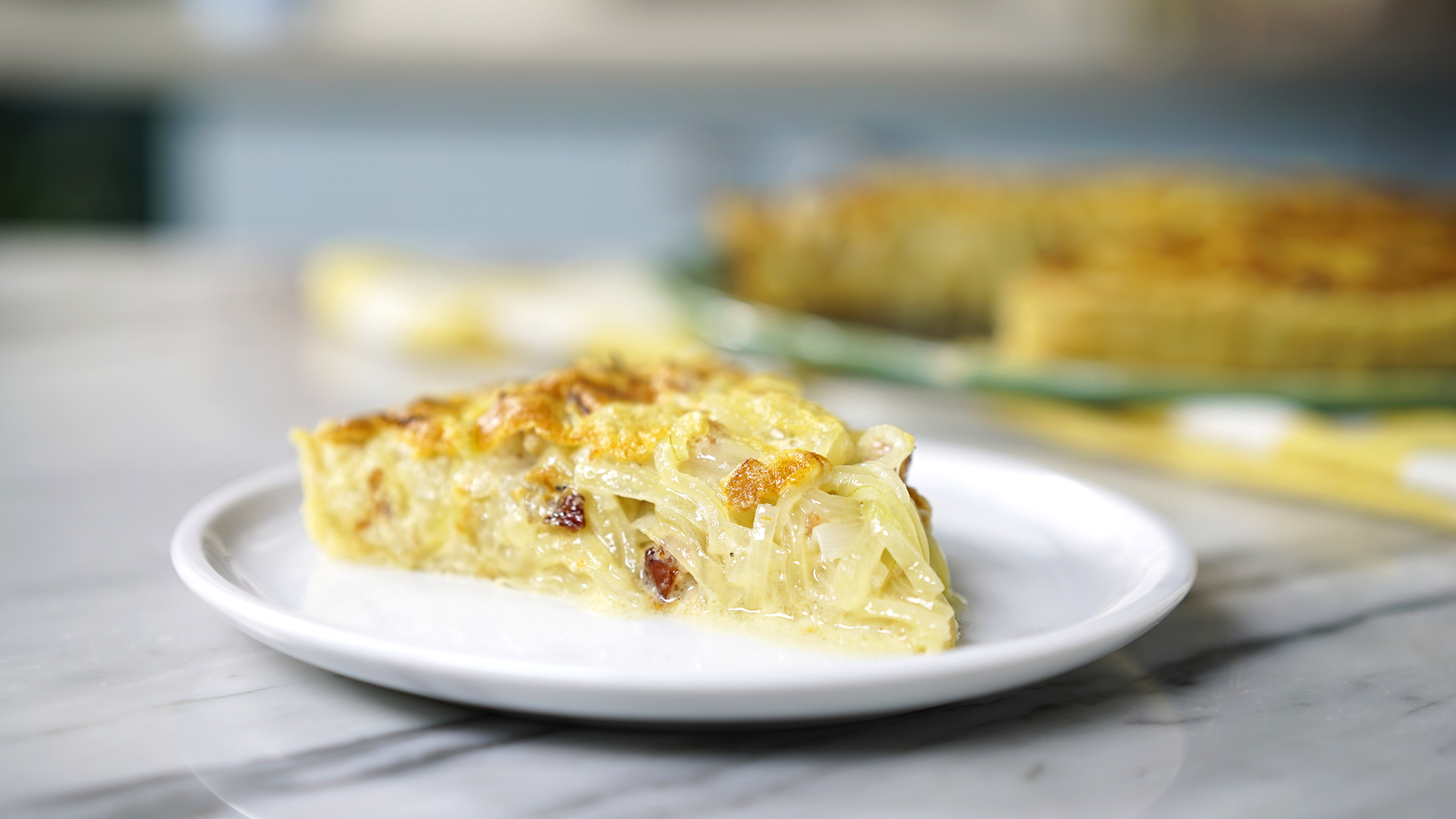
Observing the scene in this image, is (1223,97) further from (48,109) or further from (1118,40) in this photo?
(48,109)

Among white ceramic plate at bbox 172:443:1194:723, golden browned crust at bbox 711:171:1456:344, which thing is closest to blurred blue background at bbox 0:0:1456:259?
golden browned crust at bbox 711:171:1456:344

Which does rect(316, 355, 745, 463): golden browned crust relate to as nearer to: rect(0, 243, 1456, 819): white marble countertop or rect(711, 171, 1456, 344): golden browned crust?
rect(0, 243, 1456, 819): white marble countertop

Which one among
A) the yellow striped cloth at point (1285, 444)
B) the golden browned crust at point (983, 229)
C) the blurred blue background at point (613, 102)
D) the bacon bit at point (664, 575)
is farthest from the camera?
the blurred blue background at point (613, 102)

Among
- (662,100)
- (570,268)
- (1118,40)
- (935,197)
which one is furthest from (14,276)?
(1118,40)

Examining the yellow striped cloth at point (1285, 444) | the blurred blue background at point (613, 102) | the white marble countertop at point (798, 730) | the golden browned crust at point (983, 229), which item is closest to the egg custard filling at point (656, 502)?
the white marble countertop at point (798, 730)

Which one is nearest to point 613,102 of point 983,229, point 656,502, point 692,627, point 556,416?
point 983,229

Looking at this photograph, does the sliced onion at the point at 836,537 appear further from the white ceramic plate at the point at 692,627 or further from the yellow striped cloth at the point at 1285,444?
the yellow striped cloth at the point at 1285,444
